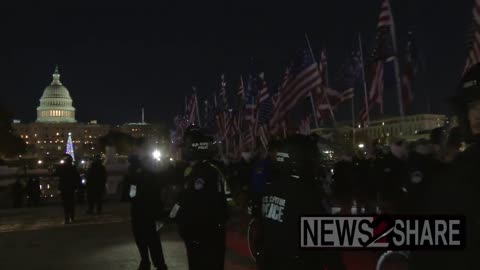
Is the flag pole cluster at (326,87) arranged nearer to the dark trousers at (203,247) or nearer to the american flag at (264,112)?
the american flag at (264,112)

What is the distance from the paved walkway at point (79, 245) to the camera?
9977mm

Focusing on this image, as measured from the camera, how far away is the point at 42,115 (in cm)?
16000

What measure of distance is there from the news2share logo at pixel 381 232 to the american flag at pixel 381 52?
64.6 feet

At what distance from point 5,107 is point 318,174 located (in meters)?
79.0

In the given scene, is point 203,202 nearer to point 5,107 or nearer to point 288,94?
point 288,94

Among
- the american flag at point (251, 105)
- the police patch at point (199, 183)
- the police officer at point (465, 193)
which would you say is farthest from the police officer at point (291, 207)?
the american flag at point (251, 105)

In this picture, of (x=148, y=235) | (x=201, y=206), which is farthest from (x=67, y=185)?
(x=201, y=206)

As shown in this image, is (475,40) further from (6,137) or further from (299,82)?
(6,137)

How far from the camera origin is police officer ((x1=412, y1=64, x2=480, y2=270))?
2.07m

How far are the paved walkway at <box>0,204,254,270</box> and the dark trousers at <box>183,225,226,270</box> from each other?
3.91 meters

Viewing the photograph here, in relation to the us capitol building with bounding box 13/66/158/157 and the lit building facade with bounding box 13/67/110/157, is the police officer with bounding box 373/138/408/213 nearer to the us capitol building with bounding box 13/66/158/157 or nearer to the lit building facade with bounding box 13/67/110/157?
the us capitol building with bounding box 13/66/158/157

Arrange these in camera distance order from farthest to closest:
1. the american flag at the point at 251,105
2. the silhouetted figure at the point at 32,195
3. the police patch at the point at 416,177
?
the american flag at the point at 251,105
the silhouetted figure at the point at 32,195
the police patch at the point at 416,177

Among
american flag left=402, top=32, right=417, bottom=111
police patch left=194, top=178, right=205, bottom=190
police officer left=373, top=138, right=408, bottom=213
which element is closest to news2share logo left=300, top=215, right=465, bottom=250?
police patch left=194, top=178, right=205, bottom=190

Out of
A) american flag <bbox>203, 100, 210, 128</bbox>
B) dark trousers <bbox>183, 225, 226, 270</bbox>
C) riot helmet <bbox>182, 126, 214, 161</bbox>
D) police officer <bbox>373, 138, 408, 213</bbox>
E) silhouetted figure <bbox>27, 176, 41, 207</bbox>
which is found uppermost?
american flag <bbox>203, 100, 210, 128</bbox>
